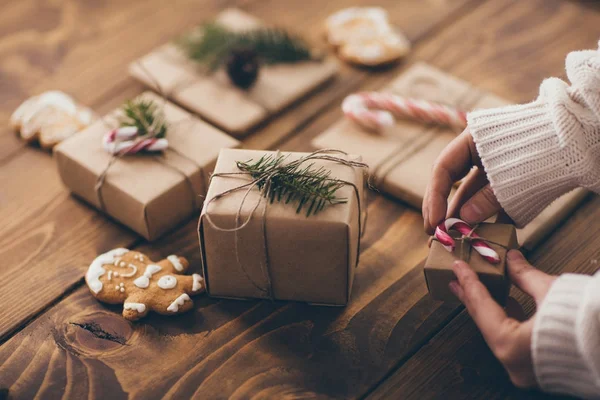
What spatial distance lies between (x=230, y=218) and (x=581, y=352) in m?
0.49

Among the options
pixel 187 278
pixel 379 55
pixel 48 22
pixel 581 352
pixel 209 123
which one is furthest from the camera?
pixel 48 22

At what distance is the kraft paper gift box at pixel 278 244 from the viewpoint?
3.37 feet

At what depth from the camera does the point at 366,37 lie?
5.36ft

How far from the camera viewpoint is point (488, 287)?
A: 40.8 inches

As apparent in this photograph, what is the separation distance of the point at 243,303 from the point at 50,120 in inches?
23.3

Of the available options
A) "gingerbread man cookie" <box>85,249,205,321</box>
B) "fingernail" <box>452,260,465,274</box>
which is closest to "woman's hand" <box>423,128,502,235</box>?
"fingernail" <box>452,260,465,274</box>

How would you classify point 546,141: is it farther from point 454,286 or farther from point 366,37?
point 366,37

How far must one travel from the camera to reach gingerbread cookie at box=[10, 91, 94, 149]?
1.42 metres

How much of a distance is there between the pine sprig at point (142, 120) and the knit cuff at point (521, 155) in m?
0.54

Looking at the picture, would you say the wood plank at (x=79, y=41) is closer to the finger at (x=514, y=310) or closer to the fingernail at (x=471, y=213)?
the fingernail at (x=471, y=213)

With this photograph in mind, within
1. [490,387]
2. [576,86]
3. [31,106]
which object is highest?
[576,86]

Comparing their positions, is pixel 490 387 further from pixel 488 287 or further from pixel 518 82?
pixel 518 82

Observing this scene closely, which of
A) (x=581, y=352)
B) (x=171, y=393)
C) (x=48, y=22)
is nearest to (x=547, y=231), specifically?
(x=581, y=352)

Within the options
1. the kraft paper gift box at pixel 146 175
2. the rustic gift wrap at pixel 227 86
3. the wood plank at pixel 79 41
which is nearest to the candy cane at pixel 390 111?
the rustic gift wrap at pixel 227 86
